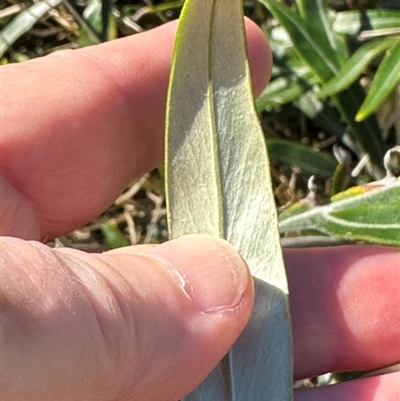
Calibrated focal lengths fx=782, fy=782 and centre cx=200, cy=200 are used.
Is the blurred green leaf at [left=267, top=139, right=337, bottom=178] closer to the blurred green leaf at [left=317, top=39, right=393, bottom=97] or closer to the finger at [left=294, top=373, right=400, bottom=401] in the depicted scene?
the blurred green leaf at [left=317, top=39, right=393, bottom=97]

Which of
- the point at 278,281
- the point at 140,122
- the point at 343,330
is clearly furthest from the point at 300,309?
the point at 140,122

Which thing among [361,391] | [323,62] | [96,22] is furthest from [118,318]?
[96,22]

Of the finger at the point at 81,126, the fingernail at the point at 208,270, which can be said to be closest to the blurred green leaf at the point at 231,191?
the fingernail at the point at 208,270

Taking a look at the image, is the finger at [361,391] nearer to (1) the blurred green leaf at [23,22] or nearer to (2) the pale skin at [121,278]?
(2) the pale skin at [121,278]

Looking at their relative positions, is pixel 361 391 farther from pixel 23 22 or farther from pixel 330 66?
pixel 23 22

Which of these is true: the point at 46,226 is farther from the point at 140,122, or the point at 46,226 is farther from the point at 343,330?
the point at 343,330

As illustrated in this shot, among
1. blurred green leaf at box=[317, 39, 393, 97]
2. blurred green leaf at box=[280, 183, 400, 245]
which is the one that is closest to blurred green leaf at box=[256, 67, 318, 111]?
blurred green leaf at box=[317, 39, 393, 97]
